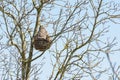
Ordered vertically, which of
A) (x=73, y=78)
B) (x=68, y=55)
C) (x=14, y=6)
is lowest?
(x=73, y=78)

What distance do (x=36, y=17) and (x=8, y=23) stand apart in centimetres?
70

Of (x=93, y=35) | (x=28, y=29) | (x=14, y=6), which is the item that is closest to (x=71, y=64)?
(x=93, y=35)

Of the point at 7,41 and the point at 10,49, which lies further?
the point at 10,49

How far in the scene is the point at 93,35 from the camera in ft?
27.0

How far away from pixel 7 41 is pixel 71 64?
165 cm

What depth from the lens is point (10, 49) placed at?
9.23 metres

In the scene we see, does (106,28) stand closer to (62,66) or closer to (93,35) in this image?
(93,35)

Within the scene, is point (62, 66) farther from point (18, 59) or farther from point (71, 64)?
point (18, 59)

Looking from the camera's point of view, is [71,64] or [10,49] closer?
[71,64]

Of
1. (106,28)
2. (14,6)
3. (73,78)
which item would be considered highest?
(14,6)

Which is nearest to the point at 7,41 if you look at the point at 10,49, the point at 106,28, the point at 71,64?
the point at 10,49

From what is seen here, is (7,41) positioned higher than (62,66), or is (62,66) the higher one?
(7,41)

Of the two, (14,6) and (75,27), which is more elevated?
(14,6)

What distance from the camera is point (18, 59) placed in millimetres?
8547
